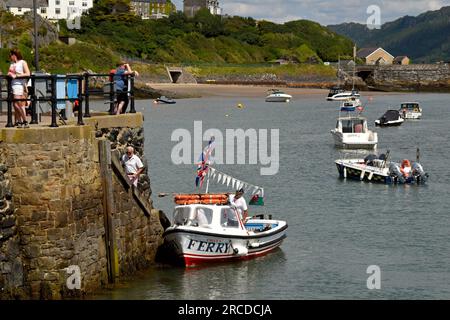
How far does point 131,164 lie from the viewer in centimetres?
2064

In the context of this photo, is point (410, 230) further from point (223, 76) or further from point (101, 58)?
point (223, 76)

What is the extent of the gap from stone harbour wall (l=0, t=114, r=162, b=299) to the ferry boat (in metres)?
4.19

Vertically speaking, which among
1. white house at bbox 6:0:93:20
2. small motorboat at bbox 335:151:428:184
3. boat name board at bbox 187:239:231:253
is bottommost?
small motorboat at bbox 335:151:428:184

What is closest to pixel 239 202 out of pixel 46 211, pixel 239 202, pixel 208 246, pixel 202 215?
pixel 239 202

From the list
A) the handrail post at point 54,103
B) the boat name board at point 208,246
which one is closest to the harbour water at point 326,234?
the boat name board at point 208,246

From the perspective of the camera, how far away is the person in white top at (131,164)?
20.5 metres

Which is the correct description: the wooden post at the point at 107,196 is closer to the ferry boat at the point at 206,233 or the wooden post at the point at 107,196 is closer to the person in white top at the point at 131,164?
the person in white top at the point at 131,164

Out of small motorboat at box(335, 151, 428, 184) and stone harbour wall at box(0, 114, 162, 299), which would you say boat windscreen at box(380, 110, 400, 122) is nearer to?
small motorboat at box(335, 151, 428, 184)

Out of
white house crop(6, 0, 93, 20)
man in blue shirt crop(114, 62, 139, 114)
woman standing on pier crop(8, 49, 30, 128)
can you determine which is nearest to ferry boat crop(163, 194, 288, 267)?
man in blue shirt crop(114, 62, 139, 114)

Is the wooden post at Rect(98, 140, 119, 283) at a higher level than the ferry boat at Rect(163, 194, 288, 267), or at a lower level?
higher

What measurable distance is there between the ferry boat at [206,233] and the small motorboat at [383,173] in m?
17.9

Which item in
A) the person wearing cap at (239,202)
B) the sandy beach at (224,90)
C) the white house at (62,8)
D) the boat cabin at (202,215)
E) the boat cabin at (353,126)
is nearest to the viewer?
the boat cabin at (202,215)

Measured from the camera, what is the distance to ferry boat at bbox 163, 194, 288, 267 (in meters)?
22.5

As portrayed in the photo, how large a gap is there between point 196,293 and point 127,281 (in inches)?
67.0
